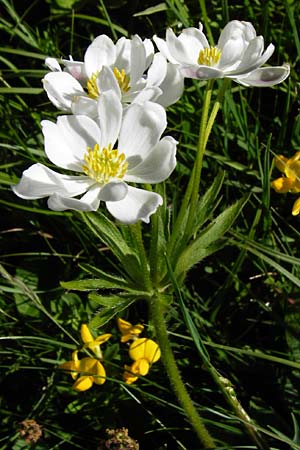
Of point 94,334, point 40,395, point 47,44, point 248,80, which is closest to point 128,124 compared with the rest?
point 248,80

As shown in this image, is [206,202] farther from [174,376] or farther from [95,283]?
[174,376]

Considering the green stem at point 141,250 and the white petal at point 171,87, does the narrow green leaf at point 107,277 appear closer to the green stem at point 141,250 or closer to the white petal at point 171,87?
the green stem at point 141,250

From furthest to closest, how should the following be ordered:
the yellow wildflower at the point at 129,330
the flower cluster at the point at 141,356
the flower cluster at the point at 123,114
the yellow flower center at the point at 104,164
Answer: the yellow wildflower at the point at 129,330 → the flower cluster at the point at 141,356 → the yellow flower center at the point at 104,164 → the flower cluster at the point at 123,114

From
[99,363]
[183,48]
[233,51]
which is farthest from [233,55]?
[99,363]

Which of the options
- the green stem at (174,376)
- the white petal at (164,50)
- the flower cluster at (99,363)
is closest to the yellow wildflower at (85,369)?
the flower cluster at (99,363)

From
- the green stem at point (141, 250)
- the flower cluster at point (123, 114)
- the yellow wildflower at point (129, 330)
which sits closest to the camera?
the flower cluster at point (123, 114)

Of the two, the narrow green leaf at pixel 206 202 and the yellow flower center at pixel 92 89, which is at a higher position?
the yellow flower center at pixel 92 89

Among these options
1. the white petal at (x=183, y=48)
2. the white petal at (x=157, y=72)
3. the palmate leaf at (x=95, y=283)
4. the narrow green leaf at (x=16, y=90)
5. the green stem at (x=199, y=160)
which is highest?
the white petal at (x=157, y=72)

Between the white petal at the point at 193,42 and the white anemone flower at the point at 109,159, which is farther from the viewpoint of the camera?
the white petal at the point at 193,42
